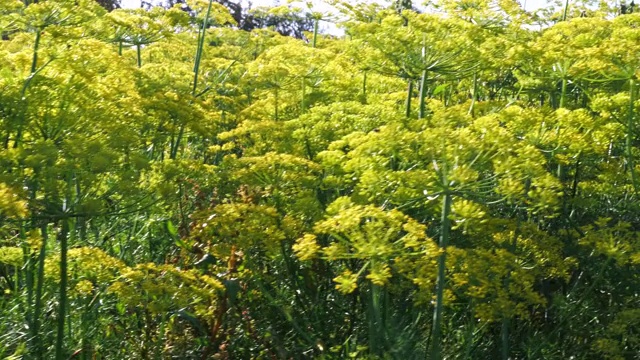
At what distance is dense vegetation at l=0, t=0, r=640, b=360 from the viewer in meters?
4.93

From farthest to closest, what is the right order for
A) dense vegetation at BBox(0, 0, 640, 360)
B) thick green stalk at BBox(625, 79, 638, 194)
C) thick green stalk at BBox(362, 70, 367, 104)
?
thick green stalk at BBox(362, 70, 367, 104), thick green stalk at BBox(625, 79, 638, 194), dense vegetation at BBox(0, 0, 640, 360)

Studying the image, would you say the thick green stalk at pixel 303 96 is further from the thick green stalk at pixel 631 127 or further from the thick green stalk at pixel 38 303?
the thick green stalk at pixel 38 303

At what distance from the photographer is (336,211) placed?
16.4 ft

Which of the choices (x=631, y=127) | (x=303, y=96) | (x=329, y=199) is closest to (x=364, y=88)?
(x=303, y=96)

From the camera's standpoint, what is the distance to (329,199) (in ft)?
Answer: 20.6

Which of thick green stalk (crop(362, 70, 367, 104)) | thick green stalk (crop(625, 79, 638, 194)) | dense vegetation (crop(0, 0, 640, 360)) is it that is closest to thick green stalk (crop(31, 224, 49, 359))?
dense vegetation (crop(0, 0, 640, 360))

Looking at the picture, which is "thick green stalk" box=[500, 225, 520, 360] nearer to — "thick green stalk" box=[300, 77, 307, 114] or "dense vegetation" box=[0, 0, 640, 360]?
"dense vegetation" box=[0, 0, 640, 360]

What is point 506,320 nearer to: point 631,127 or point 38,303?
point 631,127

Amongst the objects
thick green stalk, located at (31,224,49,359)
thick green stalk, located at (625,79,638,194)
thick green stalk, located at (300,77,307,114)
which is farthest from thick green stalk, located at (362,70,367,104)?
thick green stalk, located at (31,224,49,359)

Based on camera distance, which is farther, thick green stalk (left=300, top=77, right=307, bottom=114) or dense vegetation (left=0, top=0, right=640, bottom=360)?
thick green stalk (left=300, top=77, right=307, bottom=114)

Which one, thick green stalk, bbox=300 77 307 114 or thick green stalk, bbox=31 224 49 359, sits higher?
thick green stalk, bbox=300 77 307 114

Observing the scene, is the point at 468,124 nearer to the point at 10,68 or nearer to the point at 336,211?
the point at 336,211

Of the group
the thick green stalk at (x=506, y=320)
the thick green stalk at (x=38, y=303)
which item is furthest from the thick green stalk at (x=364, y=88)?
the thick green stalk at (x=38, y=303)

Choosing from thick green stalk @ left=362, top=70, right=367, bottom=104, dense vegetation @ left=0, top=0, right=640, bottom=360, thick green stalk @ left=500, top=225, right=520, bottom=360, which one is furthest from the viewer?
thick green stalk @ left=362, top=70, right=367, bottom=104
